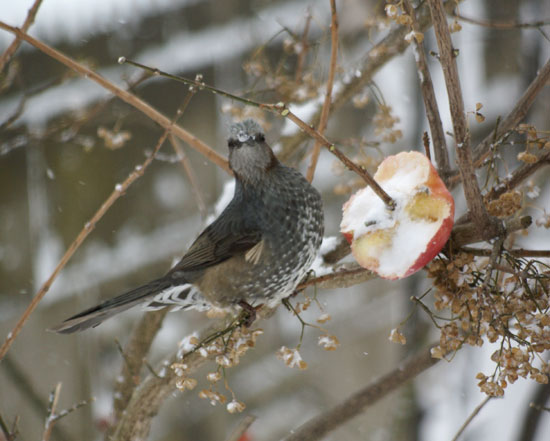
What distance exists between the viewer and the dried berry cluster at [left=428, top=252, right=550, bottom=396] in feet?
3.26

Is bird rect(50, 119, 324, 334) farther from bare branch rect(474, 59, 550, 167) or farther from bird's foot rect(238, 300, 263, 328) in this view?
bare branch rect(474, 59, 550, 167)

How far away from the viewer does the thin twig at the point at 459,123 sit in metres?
0.92

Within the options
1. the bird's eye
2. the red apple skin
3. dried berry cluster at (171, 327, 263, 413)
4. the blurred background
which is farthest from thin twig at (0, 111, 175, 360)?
the blurred background

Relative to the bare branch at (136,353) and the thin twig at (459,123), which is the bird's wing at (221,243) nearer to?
the bare branch at (136,353)

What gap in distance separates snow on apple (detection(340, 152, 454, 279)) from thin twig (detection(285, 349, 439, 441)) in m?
0.55

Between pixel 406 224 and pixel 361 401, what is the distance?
0.74 meters

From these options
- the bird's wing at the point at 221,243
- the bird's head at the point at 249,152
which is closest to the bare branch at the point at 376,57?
the bird's head at the point at 249,152

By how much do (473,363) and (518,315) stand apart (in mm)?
1935

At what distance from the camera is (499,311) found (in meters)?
1.03

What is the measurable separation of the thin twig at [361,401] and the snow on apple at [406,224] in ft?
1.80

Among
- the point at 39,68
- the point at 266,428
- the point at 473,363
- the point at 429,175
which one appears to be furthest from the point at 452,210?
the point at 266,428

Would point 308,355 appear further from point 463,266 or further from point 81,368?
point 463,266

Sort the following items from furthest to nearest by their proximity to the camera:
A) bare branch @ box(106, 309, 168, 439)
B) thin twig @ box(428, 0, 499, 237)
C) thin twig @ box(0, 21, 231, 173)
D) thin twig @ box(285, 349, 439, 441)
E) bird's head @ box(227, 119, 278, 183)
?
bare branch @ box(106, 309, 168, 439)
thin twig @ box(285, 349, 439, 441)
bird's head @ box(227, 119, 278, 183)
thin twig @ box(0, 21, 231, 173)
thin twig @ box(428, 0, 499, 237)

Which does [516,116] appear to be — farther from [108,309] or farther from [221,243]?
[108,309]
